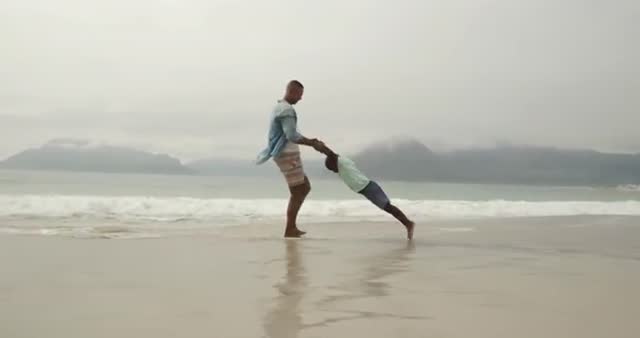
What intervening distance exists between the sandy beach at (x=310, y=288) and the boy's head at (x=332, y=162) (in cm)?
69

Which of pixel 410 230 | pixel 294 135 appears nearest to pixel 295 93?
pixel 294 135

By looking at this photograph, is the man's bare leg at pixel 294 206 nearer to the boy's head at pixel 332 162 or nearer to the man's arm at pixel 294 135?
the boy's head at pixel 332 162

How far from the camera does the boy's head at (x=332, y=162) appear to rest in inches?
195

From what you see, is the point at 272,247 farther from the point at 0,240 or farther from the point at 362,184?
the point at 0,240

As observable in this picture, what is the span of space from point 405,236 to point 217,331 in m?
3.67

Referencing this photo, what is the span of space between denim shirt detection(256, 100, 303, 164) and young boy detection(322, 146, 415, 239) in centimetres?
39

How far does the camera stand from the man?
15.9 ft

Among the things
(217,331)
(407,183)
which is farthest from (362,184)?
(407,183)

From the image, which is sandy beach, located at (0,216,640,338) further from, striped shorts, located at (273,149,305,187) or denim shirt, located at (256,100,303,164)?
denim shirt, located at (256,100,303,164)

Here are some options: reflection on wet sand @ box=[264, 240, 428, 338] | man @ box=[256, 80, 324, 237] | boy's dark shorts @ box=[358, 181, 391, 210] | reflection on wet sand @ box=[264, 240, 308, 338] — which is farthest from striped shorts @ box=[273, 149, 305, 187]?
reflection on wet sand @ box=[264, 240, 308, 338]

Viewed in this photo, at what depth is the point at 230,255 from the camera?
3756 millimetres

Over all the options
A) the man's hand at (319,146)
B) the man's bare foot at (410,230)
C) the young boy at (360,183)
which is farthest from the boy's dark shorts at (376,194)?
the man's hand at (319,146)

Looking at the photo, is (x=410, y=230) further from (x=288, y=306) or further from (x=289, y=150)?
(x=288, y=306)

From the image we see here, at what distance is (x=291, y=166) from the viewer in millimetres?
5023
